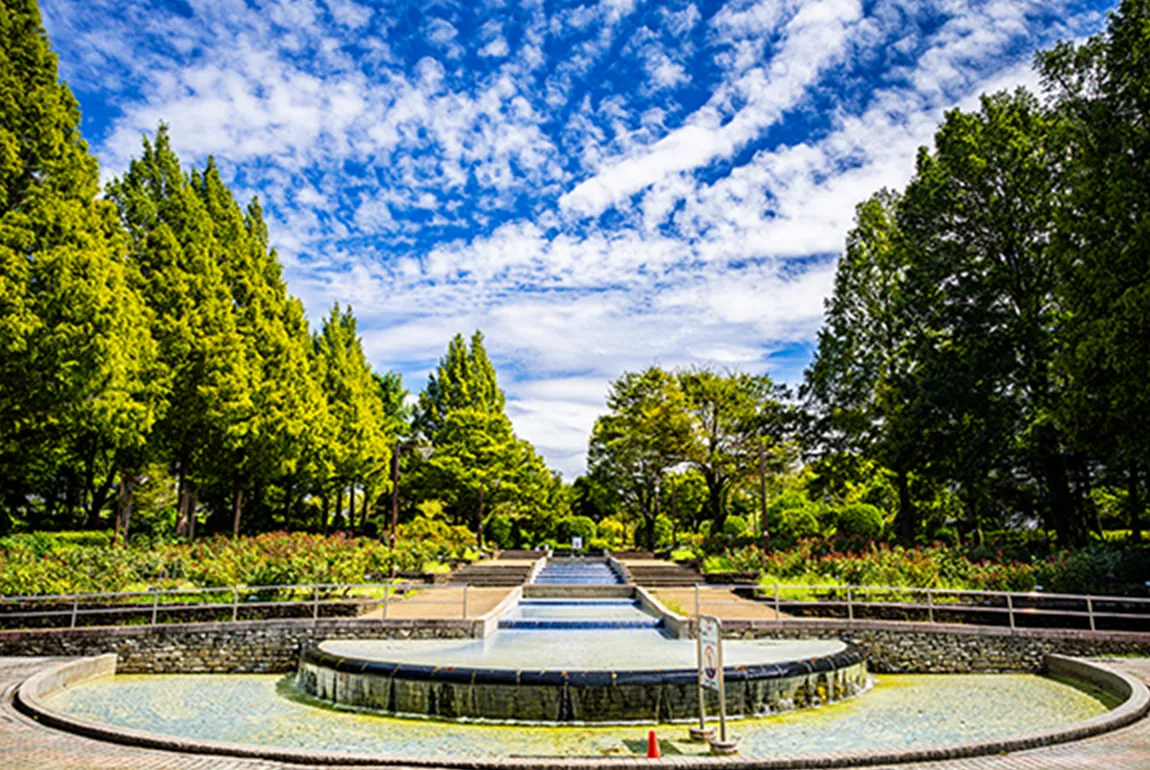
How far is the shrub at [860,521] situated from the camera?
106 feet

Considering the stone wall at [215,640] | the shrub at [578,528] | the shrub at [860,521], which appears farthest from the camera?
the shrub at [578,528]

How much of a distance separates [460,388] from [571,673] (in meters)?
36.9

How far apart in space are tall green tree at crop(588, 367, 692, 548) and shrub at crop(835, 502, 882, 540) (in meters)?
8.07

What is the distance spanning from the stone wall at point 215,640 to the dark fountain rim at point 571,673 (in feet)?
12.0

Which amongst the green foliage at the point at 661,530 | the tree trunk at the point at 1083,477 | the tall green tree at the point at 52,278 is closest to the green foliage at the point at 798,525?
the green foliage at the point at 661,530

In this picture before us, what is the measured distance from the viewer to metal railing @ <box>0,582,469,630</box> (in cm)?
1313

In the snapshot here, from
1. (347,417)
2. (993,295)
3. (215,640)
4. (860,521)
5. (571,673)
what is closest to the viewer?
(571,673)

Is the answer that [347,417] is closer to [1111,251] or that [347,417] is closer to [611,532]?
[611,532]

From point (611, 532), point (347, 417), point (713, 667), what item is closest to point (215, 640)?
point (713, 667)

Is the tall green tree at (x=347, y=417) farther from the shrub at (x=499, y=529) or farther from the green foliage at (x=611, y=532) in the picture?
the green foliage at (x=611, y=532)

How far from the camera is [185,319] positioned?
23.3 metres

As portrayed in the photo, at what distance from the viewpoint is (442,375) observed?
46.2 metres

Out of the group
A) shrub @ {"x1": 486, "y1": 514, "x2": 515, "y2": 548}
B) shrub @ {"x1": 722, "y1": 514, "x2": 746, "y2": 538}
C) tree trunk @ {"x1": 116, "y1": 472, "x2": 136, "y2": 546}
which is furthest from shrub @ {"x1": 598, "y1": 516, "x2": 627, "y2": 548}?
tree trunk @ {"x1": 116, "y1": 472, "x2": 136, "y2": 546}

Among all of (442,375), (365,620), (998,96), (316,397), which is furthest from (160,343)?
(998,96)
